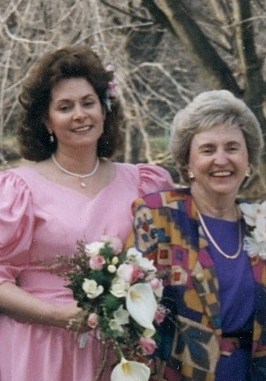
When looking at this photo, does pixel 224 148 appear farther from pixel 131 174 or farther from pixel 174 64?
pixel 174 64

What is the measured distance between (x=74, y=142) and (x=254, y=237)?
757 mm

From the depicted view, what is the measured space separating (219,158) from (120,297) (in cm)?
66

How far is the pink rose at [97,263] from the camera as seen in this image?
13.3 feet

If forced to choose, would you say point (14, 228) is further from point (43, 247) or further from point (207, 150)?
point (207, 150)

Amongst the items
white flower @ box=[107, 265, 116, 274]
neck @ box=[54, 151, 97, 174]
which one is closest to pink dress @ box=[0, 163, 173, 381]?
neck @ box=[54, 151, 97, 174]

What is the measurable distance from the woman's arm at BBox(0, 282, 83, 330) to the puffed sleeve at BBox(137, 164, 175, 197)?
0.59 meters

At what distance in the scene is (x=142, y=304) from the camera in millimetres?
4066

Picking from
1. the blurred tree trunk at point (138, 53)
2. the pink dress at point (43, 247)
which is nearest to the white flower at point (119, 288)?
the pink dress at point (43, 247)

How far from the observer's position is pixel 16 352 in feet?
14.6

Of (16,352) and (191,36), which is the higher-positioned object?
(191,36)

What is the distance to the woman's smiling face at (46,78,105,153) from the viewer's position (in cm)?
450

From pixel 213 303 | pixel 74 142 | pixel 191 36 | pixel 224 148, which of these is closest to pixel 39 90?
pixel 74 142

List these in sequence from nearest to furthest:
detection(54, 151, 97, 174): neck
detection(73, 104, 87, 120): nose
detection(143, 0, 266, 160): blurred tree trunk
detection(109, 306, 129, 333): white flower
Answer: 1. detection(109, 306, 129, 333): white flower
2. detection(73, 104, 87, 120): nose
3. detection(54, 151, 97, 174): neck
4. detection(143, 0, 266, 160): blurred tree trunk

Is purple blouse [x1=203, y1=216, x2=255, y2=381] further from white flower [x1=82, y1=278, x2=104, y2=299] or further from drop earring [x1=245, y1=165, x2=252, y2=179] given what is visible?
white flower [x1=82, y1=278, x2=104, y2=299]
